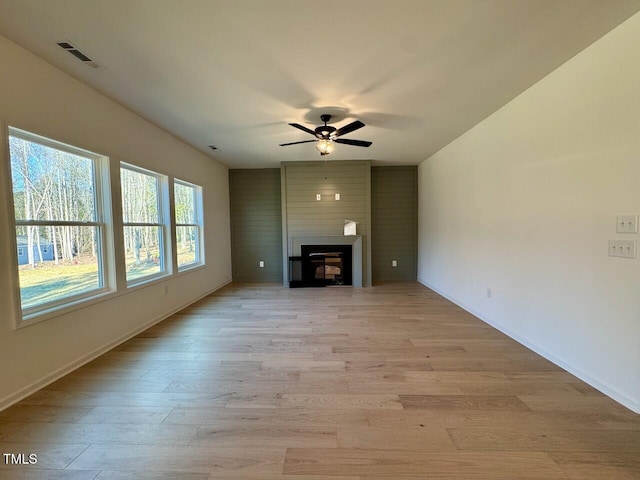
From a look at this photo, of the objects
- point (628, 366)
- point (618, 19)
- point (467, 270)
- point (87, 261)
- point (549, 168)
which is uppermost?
point (618, 19)

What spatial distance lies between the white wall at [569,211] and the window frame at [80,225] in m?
4.32

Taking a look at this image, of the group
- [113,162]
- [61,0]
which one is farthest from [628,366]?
[113,162]

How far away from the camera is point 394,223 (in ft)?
20.4

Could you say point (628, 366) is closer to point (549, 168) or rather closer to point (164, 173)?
point (549, 168)

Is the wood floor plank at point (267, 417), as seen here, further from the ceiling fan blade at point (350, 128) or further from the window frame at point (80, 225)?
the ceiling fan blade at point (350, 128)

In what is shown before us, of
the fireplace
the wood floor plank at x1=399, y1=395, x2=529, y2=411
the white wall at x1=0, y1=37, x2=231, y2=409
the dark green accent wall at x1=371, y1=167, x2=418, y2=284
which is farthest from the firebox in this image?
the wood floor plank at x1=399, y1=395, x2=529, y2=411

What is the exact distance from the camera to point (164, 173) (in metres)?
3.88

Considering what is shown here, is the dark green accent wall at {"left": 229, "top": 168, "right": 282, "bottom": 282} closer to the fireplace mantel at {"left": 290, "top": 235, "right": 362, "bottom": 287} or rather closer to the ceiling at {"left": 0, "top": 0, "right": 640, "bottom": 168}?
the fireplace mantel at {"left": 290, "top": 235, "right": 362, "bottom": 287}

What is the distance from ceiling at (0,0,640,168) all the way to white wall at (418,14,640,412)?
267mm

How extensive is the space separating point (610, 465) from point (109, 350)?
3.94 metres

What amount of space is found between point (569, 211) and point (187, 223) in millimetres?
4997

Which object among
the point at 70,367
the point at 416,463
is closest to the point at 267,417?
the point at 416,463

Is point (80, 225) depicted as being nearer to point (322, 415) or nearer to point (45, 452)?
point (45, 452)

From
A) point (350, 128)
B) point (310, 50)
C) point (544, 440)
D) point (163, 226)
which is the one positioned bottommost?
→ point (544, 440)
